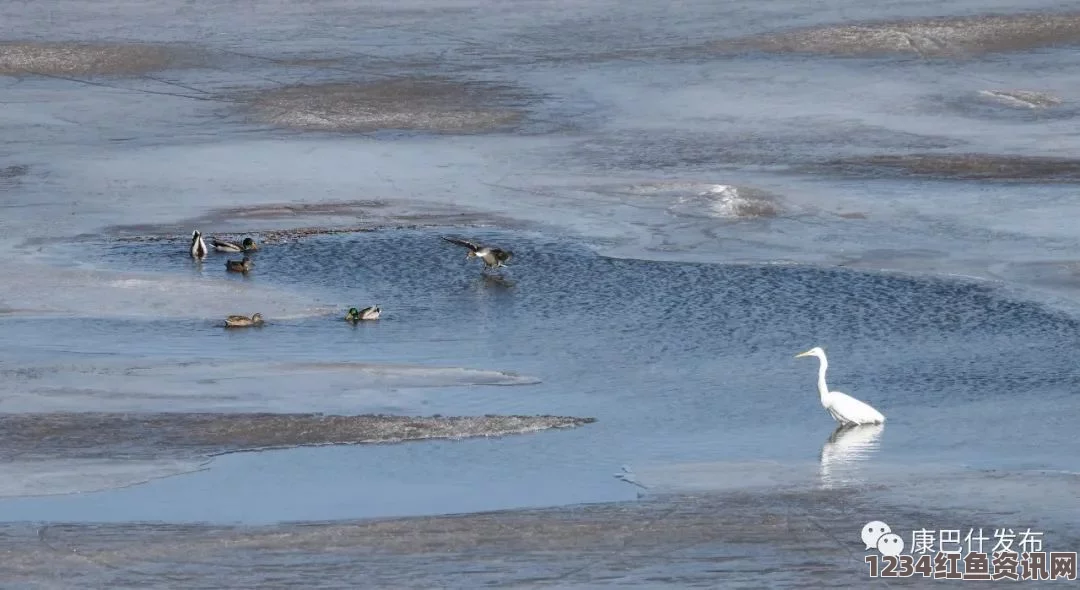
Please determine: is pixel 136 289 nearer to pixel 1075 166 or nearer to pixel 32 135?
pixel 32 135

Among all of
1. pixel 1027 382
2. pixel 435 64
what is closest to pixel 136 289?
pixel 1027 382

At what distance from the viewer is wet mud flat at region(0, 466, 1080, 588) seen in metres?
9.72

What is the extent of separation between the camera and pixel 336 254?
1720 cm

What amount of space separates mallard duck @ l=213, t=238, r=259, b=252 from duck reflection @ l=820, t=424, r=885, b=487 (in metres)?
6.69

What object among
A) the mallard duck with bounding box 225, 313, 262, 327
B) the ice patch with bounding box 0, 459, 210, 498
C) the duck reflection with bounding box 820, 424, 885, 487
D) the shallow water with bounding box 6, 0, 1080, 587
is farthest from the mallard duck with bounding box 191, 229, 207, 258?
the duck reflection with bounding box 820, 424, 885, 487

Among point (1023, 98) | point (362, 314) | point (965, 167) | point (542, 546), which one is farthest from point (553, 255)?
point (1023, 98)

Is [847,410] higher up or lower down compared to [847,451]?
higher up

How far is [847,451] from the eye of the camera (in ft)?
38.7

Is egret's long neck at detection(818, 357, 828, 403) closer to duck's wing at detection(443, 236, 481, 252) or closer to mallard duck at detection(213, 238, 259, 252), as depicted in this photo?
duck's wing at detection(443, 236, 481, 252)

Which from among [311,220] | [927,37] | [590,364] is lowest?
[590,364]

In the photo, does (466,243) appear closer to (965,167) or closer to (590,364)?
(590,364)

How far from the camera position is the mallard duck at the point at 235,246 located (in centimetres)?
1705

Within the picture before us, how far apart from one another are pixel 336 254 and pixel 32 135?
20.2ft

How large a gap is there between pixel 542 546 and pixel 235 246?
25.2 feet
